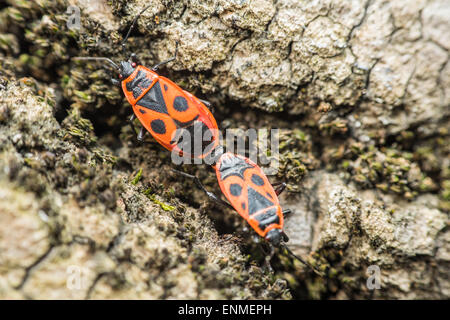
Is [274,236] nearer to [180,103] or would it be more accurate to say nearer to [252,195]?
[252,195]

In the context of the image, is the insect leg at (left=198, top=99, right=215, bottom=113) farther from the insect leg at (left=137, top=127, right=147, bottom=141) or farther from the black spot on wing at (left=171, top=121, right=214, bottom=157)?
the insect leg at (left=137, top=127, right=147, bottom=141)

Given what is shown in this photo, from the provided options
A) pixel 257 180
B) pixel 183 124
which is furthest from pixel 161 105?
pixel 257 180

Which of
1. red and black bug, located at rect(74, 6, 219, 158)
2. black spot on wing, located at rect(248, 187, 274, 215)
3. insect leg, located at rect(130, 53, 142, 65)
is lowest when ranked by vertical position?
black spot on wing, located at rect(248, 187, 274, 215)

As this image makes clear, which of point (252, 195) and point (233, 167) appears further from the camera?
Answer: point (233, 167)

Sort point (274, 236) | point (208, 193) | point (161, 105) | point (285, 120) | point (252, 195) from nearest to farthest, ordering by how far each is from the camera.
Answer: point (274, 236)
point (252, 195)
point (161, 105)
point (208, 193)
point (285, 120)

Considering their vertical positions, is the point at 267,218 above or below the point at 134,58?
below

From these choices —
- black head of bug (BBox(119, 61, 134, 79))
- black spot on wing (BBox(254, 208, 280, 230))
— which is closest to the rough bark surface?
black head of bug (BBox(119, 61, 134, 79))

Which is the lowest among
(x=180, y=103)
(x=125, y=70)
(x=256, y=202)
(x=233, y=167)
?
(x=256, y=202)
